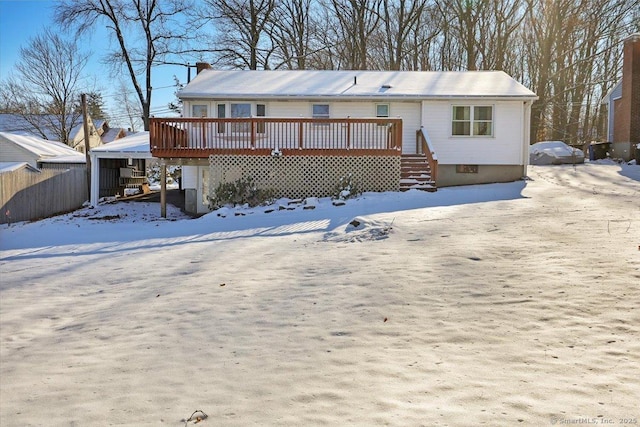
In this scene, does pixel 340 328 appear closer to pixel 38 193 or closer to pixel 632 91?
pixel 38 193

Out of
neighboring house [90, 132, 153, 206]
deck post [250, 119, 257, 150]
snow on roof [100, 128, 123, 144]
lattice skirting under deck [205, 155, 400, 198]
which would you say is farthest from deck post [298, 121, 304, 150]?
snow on roof [100, 128, 123, 144]

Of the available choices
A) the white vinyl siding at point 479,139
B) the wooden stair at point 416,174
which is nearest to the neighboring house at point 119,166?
the wooden stair at point 416,174

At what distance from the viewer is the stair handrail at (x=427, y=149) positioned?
15.4m

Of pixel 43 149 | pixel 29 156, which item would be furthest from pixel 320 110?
pixel 43 149

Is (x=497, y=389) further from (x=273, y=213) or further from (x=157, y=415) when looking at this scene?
(x=273, y=213)

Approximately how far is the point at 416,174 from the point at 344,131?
2708 millimetres

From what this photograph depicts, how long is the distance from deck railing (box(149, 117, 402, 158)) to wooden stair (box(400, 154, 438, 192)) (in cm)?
107

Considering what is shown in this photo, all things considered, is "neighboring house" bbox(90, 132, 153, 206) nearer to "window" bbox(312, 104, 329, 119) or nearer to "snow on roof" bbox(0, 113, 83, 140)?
"window" bbox(312, 104, 329, 119)

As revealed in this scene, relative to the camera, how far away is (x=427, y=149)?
16750mm

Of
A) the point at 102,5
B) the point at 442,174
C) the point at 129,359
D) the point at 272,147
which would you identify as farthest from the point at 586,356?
the point at 102,5

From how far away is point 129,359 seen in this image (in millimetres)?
4422

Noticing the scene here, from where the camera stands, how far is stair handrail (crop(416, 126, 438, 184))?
15430 millimetres

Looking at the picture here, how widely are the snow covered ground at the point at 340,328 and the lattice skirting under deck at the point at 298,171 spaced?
529 cm

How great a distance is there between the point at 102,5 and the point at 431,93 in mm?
26110
